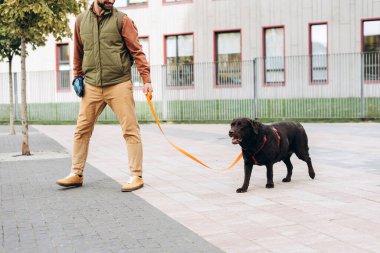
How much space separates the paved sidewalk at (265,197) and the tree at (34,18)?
7.37 ft

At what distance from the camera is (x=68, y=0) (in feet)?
36.8

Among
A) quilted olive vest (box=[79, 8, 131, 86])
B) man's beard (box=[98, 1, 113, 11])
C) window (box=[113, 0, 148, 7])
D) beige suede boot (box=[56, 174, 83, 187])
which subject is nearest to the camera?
man's beard (box=[98, 1, 113, 11])

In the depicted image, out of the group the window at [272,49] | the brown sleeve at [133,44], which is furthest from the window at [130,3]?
the brown sleeve at [133,44]

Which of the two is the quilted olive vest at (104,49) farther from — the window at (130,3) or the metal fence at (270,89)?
the window at (130,3)

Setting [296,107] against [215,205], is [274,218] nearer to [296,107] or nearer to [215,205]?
[215,205]

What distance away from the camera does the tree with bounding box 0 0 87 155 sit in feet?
34.7

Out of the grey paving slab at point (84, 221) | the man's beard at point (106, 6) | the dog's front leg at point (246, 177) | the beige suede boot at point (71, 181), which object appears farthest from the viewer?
the beige suede boot at point (71, 181)

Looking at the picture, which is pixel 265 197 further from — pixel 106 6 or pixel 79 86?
pixel 106 6

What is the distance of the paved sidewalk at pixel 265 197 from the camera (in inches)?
180

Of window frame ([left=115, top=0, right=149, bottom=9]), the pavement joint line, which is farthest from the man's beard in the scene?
window frame ([left=115, top=0, right=149, bottom=9])

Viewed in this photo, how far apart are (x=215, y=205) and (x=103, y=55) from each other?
2146 millimetres

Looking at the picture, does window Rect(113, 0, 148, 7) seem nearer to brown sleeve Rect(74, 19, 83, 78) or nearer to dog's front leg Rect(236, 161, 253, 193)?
brown sleeve Rect(74, 19, 83, 78)

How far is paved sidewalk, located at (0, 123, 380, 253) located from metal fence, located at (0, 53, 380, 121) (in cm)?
896

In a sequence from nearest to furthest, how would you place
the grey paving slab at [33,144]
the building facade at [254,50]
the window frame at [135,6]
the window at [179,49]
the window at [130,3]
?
the grey paving slab at [33,144]
the building facade at [254,50]
the window at [179,49]
the window frame at [135,6]
the window at [130,3]
